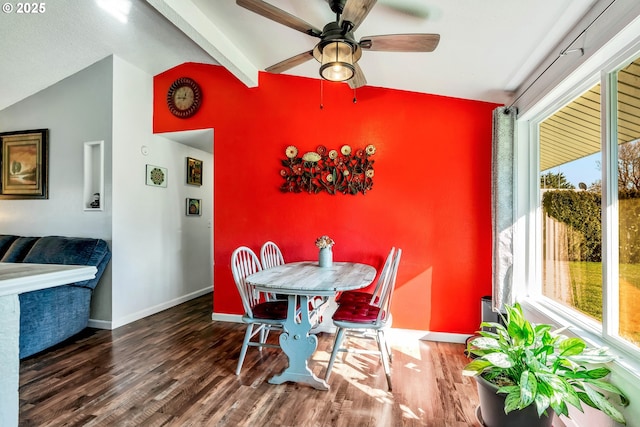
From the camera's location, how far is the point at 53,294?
117 inches

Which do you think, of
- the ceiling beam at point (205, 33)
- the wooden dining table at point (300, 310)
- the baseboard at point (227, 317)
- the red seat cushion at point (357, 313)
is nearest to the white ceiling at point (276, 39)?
the ceiling beam at point (205, 33)

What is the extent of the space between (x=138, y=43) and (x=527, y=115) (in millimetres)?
3660

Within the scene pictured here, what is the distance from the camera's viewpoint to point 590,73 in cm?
190

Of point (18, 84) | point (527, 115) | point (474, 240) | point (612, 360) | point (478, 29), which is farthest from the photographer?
point (18, 84)

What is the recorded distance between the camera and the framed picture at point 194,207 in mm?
4609

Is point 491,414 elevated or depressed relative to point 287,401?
elevated

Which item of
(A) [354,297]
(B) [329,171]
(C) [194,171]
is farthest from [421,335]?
(C) [194,171]

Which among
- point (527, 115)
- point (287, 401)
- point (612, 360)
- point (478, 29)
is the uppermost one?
point (478, 29)

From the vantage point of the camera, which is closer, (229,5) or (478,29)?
(478,29)

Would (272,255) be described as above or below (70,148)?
below

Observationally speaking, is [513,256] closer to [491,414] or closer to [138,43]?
[491,414]

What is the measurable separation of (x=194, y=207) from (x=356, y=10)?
147 inches

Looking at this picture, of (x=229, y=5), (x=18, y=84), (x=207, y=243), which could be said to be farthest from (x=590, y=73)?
(x=18, y=84)

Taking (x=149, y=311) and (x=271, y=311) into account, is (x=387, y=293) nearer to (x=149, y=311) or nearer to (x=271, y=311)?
(x=271, y=311)
